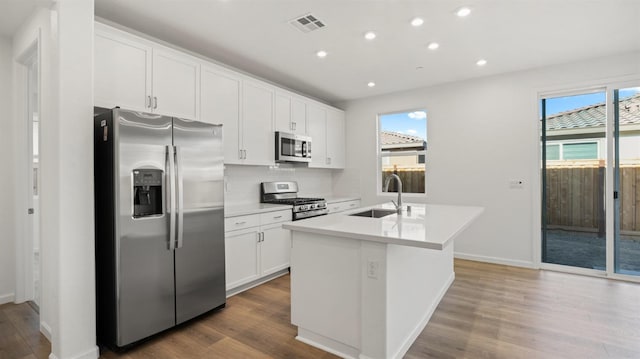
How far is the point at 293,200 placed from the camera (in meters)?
4.12

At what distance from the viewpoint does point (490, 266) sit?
414cm

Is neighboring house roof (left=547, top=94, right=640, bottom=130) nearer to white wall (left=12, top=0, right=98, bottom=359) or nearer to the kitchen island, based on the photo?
the kitchen island

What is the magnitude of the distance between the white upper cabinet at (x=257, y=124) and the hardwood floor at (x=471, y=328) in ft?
5.21

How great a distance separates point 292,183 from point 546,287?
343cm

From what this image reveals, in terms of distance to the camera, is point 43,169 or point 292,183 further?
point 292,183

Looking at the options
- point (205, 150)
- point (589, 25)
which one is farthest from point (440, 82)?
point (205, 150)

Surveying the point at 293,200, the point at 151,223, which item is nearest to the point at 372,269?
the point at 151,223

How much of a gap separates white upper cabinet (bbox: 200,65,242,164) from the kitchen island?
165 cm

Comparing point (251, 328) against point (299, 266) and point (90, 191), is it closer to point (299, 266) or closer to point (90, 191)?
point (299, 266)

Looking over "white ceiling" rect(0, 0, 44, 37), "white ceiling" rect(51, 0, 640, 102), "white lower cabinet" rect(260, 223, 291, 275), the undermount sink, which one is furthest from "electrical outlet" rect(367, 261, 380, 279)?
"white ceiling" rect(0, 0, 44, 37)

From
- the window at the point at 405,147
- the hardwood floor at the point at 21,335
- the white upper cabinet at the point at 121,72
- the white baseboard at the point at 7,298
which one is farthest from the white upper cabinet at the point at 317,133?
the white baseboard at the point at 7,298

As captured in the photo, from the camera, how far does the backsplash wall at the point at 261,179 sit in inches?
155

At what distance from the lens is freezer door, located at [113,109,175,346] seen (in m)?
2.12

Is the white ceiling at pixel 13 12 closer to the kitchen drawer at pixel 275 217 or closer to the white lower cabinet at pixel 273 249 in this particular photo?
the kitchen drawer at pixel 275 217
